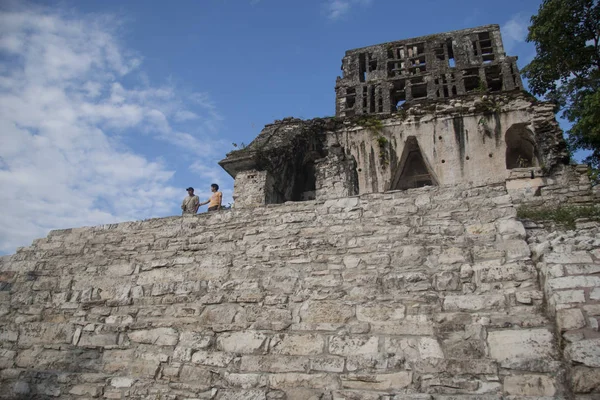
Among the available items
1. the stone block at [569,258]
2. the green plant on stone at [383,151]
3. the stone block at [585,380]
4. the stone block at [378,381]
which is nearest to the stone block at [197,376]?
the stone block at [378,381]

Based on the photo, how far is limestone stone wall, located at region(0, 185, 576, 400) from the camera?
355 centimetres

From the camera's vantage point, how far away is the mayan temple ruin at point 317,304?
3.44 metres

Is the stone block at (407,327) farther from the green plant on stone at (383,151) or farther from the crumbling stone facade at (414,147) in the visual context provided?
the green plant on stone at (383,151)

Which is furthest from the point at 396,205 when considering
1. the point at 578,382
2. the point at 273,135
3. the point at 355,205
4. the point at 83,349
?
the point at 273,135

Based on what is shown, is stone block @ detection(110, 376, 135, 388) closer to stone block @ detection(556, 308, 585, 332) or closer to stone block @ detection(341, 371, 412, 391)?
stone block @ detection(341, 371, 412, 391)

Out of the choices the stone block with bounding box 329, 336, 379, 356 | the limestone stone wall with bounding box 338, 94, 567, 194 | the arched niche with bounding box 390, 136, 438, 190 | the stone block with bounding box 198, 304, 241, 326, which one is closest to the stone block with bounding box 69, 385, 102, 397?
the stone block with bounding box 198, 304, 241, 326

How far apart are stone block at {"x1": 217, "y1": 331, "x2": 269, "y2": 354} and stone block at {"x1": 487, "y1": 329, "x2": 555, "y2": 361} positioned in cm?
212

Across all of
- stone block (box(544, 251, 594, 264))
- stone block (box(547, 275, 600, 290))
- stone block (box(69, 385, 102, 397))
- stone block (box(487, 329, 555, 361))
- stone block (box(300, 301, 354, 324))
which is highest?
stone block (box(544, 251, 594, 264))

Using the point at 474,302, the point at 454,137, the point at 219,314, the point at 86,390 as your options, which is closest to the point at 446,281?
the point at 474,302

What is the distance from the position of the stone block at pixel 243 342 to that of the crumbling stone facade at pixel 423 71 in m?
14.4

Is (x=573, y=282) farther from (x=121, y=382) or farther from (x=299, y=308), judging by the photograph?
(x=121, y=382)

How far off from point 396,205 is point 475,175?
33.7ft

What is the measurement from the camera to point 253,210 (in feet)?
19.2

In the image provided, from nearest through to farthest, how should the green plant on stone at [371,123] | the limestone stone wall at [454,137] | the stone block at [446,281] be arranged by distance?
the stone block at [446,281] < the limestone stone wall at [454,137] < the green plant on stone at [371,123]
